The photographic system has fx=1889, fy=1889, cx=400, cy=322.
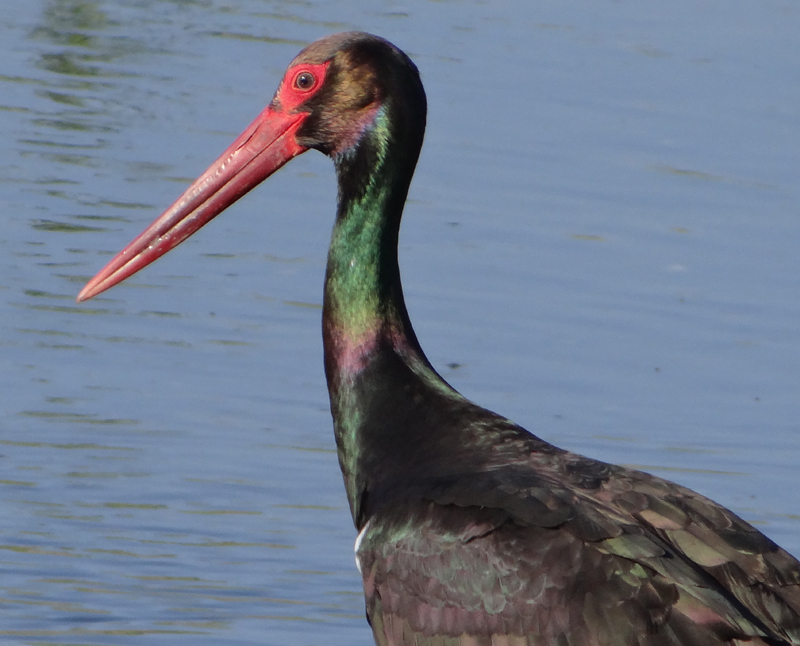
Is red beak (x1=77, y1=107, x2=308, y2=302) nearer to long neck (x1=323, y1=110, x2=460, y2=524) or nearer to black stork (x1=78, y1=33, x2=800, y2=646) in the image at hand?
black stork (x1=78, y1=33, x2=800, y2=646)

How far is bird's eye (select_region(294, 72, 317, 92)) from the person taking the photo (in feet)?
20.0

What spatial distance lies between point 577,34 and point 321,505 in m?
7.41

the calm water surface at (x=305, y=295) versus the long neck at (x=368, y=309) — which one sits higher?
the long neck at (x=368, y=309)

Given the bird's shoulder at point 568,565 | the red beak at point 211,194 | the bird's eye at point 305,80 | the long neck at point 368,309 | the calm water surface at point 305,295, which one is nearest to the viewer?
the bird's shoulder at point 568,565

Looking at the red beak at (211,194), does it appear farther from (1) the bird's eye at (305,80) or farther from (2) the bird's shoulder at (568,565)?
(2) the bird's shoulder at (568,565)

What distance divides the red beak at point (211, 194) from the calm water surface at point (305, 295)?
53.2 inches

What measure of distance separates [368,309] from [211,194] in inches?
32.3

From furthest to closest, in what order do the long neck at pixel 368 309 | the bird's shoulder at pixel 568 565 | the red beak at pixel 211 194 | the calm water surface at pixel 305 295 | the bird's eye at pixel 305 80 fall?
the calm water surface at pixel 305 295 < the red beak at pixel 211 194 < the bird's eye at pixel 305 80 < the long neck at pixel 368 309 < the bird's shoulder at pixel 568 565

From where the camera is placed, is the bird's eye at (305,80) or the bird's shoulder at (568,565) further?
→ the bird's eye at (305,80)

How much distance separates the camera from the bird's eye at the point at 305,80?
6086 mm

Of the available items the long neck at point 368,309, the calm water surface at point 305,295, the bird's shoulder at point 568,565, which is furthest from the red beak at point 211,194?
the bird's shoulder at point 568,565

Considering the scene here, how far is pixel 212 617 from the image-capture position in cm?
688

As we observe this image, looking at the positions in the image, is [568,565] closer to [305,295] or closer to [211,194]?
[211,194]

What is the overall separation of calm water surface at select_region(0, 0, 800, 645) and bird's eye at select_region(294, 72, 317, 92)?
79.6 inches
